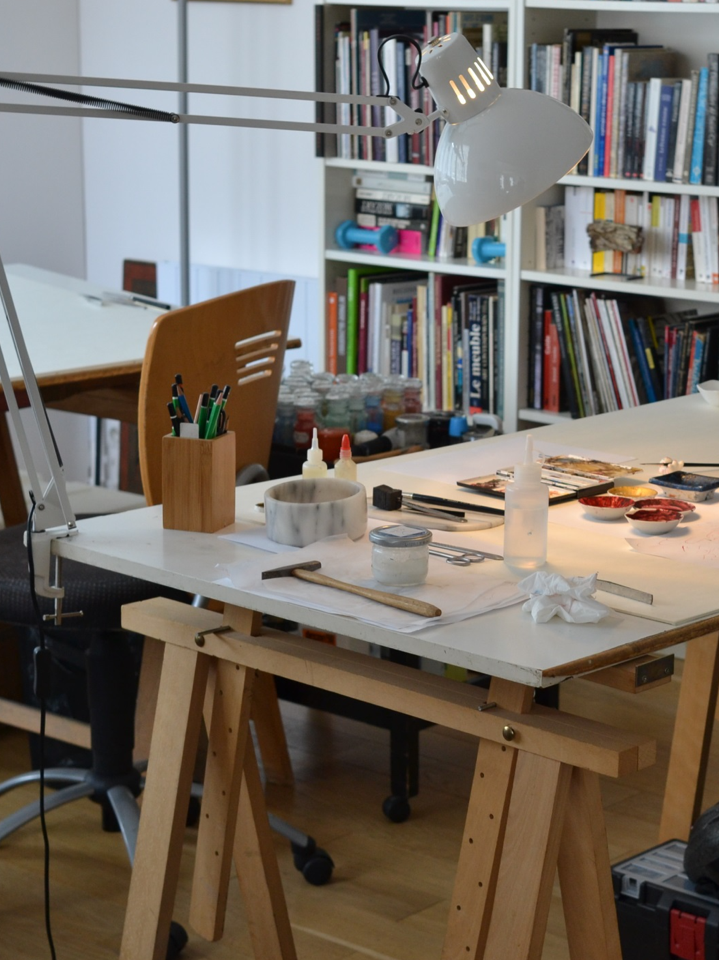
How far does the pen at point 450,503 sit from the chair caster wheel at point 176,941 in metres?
0.80

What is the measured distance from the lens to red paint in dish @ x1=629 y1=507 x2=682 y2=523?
1.84 m

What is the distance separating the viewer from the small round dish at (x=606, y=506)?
1913mm

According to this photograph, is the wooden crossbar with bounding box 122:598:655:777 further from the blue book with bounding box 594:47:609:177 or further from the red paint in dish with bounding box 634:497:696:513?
the blue book with bounding box 594:47:609:177

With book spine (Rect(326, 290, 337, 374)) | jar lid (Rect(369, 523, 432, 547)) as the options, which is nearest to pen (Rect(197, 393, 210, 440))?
jar lid (Rect(369, 523, 432, 547))

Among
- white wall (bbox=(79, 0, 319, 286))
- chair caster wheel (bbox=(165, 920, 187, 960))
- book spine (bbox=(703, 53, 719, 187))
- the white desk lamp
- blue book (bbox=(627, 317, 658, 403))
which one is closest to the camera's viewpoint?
the white desk lamp

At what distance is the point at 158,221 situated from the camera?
188 inches

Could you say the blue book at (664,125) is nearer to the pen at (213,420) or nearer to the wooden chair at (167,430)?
the wooden chair at (167,430)

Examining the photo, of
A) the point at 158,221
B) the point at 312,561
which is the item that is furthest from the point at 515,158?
the point at 158,221

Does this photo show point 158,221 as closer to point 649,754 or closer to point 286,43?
point 286,43

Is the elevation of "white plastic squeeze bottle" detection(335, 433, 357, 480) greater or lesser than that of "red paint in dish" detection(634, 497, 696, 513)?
greater

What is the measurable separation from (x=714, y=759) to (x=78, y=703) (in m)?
1.32

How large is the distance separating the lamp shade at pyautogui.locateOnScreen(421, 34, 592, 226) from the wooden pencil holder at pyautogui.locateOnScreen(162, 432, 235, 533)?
0.48 metres

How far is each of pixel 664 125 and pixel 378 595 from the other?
207 centimetres

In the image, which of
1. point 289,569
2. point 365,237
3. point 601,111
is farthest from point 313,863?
point 365,237
